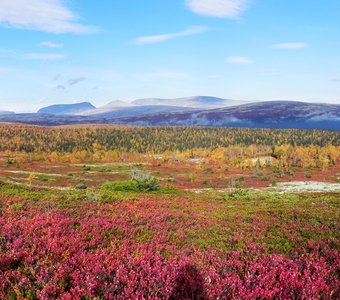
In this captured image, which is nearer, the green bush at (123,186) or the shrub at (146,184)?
the green bush at (123,186)

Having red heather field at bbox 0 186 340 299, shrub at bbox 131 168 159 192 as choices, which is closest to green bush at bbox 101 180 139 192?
shrub at bbox 131 168 159 192

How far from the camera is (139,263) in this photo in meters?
6.47

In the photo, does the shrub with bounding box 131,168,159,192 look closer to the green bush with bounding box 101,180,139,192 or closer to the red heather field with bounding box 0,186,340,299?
the green bush with bounding box 101,180,139,192

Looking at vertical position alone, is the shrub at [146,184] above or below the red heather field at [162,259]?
below

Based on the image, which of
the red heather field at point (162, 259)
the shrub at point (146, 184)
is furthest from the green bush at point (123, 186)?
the red heather field at point (162, 259)

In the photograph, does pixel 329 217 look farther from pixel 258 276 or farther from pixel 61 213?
pixel 61 213

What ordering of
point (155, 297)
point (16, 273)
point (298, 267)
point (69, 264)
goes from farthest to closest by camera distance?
point (298, 267), point (69, 264), point (16, 273), point (155, 297)

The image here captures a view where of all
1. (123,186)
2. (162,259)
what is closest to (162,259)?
(162,259)

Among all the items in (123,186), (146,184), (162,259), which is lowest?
(146,184)

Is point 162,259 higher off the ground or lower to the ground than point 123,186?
higher

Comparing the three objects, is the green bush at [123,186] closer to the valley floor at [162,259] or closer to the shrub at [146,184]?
the shrub at [146,184]

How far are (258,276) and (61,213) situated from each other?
7831mm

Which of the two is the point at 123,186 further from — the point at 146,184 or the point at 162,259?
the point at 162,259

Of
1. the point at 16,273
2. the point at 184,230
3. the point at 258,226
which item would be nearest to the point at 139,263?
the point at 16,273
